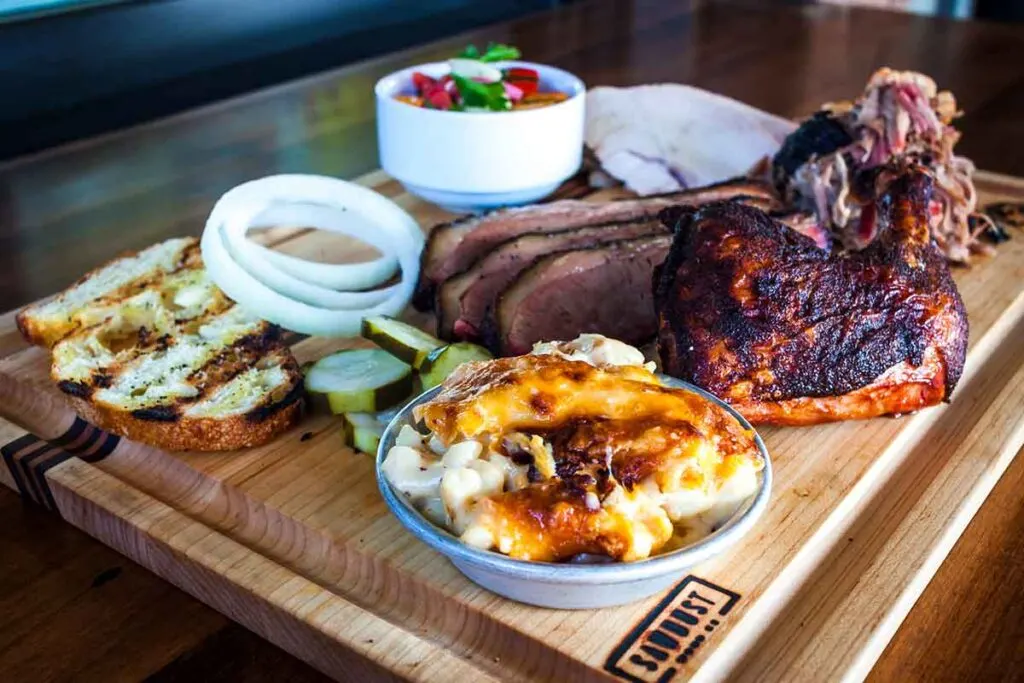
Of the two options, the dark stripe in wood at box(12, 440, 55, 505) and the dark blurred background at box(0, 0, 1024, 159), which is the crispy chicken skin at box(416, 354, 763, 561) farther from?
the dark blurred background at box(0, 0, 1024, 159)

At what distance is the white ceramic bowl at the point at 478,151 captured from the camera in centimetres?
320

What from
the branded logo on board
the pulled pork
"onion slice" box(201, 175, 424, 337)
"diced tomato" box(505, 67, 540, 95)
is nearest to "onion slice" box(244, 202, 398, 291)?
"onion slice" box(201, 175, 424, 337)

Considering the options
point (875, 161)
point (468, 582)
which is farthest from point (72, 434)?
point (875, 161)

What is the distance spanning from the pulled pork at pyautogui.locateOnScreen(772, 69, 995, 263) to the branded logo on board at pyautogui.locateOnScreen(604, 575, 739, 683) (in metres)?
1.62

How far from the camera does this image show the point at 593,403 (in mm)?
1787

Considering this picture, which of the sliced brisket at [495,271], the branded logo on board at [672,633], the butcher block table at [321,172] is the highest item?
the sliced brisket at [495,271]

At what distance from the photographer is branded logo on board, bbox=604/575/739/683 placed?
5.38 feet

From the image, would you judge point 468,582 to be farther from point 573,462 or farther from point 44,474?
point 44,474

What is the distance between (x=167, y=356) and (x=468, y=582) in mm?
1027

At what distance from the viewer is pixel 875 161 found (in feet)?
10.7

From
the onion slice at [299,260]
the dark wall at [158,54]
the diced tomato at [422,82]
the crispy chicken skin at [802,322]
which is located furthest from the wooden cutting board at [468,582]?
the dark wall at [158,54]

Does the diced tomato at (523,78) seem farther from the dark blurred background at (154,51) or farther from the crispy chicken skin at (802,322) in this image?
the dark blurred background at (154,51)

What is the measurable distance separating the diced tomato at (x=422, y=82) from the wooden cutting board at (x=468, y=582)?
1.46 metres

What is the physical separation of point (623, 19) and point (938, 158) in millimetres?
3195
